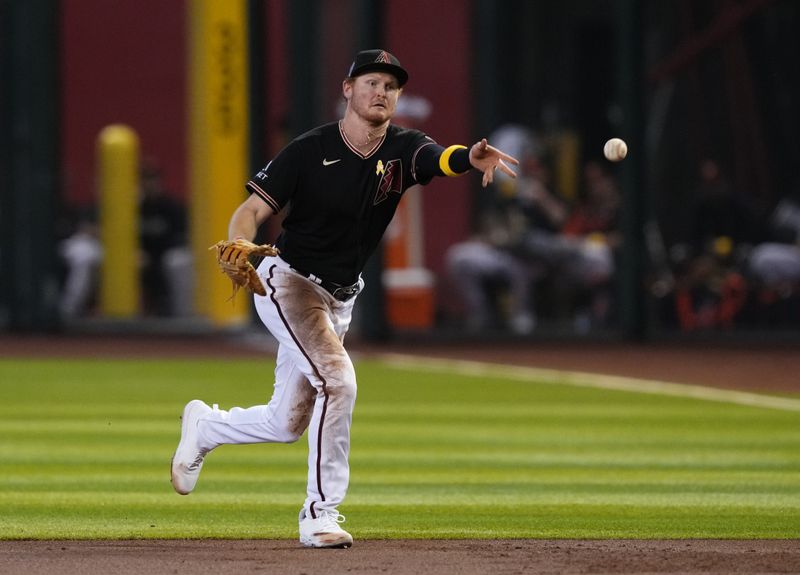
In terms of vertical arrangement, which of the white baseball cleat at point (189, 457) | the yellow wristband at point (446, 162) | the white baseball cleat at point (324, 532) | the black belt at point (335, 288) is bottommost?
the white baseball cleat at point (324, 532)

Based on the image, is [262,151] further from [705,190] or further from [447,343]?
[705,190]

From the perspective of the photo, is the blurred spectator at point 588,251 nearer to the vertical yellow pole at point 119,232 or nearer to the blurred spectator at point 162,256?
the blurred spectator at point 162,256

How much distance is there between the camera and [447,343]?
1841cm

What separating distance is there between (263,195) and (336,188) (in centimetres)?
29

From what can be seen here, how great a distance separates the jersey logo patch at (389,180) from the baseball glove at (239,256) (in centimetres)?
54

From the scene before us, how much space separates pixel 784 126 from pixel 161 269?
6875 millimetres

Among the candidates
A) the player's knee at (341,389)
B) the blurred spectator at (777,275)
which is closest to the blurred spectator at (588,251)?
the blurred spectator at (777,275)

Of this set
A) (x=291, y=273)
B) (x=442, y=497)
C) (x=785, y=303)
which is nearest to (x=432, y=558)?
(x=291, y=273)

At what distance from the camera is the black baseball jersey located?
6.59 meters

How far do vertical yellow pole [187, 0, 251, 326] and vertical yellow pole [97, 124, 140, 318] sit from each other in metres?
0.68

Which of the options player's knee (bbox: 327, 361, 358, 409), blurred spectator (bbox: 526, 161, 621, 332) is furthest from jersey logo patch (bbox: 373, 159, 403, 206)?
blurred spectator (bbox: 526, 161, 621, 332)

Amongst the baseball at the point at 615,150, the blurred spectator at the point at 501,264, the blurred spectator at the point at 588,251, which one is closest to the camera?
the baseball at the point at 615,150

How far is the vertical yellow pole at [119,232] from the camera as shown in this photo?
1903cm

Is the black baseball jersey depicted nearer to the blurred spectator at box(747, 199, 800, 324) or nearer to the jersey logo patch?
the jersey logo patch
